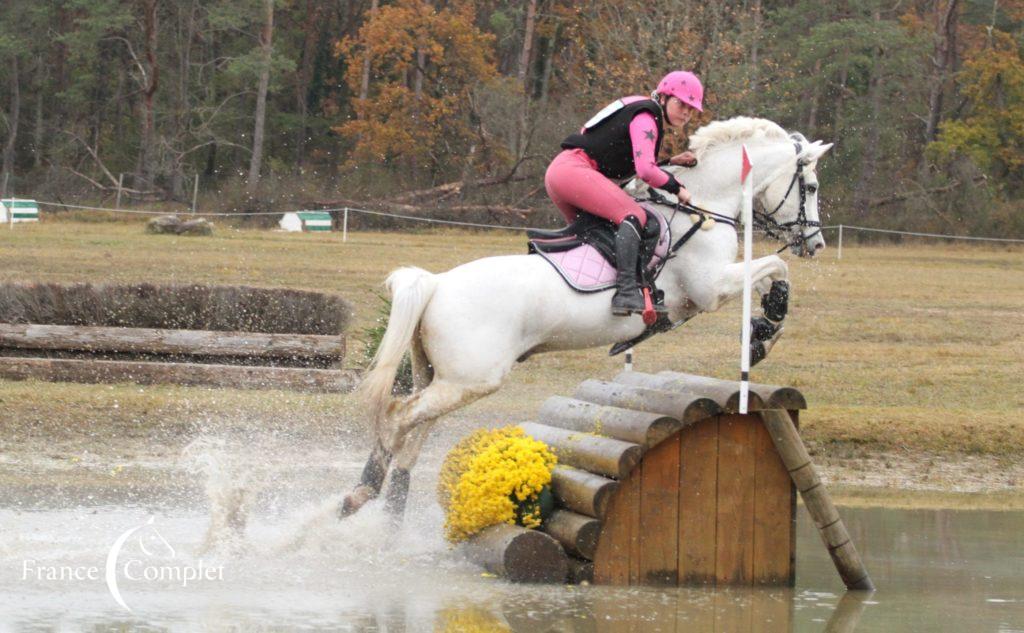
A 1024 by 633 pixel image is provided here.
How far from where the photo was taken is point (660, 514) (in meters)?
6.93

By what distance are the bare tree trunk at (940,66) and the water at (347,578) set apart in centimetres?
3603

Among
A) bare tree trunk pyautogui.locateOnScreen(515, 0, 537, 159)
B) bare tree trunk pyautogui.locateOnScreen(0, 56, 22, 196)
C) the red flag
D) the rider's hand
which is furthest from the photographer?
bare tree trunk pyautogui.locateOnScreen(0, 56, 22, 196)

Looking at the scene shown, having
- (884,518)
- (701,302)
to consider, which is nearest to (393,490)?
(701,302)

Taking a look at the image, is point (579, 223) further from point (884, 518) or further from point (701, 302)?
point (884, 518)

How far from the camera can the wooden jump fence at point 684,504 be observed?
6.77 metres

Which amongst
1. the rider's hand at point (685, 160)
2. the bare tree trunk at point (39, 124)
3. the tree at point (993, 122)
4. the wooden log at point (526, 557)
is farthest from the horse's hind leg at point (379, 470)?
the bare tree trunk at point (39, 124)

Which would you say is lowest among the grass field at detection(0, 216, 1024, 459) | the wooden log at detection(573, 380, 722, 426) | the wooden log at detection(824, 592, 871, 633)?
the grass field at detection(0, 216, 1024, 459)

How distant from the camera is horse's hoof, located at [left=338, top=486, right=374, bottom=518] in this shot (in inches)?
283

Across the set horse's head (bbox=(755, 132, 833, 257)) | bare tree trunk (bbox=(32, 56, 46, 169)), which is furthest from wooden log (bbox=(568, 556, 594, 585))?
bare tree trunk (bbox=(32, 56, 46, 169))

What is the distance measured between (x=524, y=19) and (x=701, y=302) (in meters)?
40.1

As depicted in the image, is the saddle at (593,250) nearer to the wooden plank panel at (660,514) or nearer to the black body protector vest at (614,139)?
the black body protector vest at (614,139)

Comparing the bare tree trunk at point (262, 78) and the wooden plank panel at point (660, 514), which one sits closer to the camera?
the wooden plank panel at point (660, 514)

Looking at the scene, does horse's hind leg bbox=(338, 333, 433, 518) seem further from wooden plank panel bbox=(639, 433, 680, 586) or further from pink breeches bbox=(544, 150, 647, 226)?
wooden plank panel bbox=(639, 433, 680, 586)

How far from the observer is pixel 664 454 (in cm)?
696
